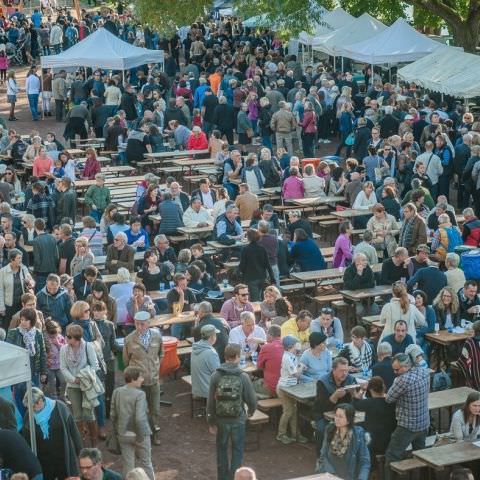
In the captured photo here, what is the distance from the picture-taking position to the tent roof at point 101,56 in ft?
101

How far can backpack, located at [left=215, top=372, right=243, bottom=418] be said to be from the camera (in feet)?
35.9

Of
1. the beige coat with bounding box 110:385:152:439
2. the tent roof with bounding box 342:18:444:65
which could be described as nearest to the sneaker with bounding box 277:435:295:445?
the beige coat with bounding box 110:385:152:439

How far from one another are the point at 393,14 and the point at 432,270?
24.4 meters


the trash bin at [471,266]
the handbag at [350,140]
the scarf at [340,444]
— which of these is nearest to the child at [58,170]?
the handbag at [350,140]

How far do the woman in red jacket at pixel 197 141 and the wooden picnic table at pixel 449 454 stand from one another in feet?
48.1

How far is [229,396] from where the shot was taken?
35.9 feet

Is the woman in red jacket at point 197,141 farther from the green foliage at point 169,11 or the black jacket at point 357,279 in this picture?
the green foliage at point 169,11

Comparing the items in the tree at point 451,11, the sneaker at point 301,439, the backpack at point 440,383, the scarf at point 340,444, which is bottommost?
the sneaker at point 301,439

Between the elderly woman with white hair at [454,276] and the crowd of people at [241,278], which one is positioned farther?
the elderly woman with white hair at [454,276]

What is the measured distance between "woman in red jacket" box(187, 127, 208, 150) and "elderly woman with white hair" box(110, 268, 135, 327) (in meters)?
10.5

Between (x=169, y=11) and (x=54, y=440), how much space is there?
26.3 meters

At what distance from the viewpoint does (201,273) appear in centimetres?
1534

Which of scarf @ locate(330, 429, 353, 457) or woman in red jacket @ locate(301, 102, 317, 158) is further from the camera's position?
woman in red jacket @ locate(301, 102, 317, 158)

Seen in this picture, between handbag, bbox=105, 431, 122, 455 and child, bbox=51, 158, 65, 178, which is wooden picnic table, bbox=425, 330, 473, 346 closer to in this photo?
handbag, bbox=105, 431, 122, 455
